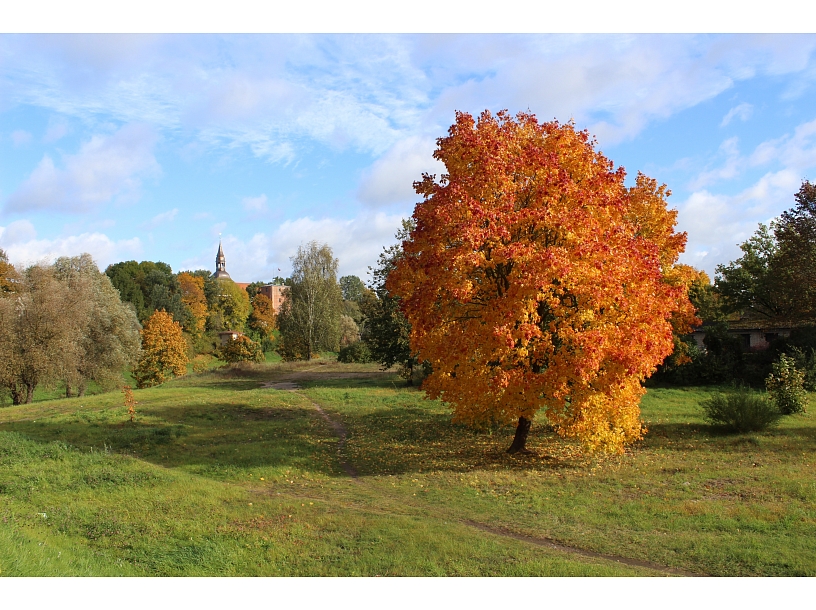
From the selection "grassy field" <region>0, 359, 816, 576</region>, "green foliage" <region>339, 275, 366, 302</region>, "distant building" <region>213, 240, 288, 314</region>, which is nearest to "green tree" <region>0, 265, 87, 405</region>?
"grassy field" <region>0, 359, 816, 576</region>

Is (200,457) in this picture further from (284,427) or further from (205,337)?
(205,337)

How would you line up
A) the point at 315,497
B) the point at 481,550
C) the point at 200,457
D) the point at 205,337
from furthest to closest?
the point at 205,337, the point at 200,457, the point at 315,497, the point at 481,550

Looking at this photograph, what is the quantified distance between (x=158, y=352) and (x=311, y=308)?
18106mm

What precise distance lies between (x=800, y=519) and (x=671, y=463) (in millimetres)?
4857

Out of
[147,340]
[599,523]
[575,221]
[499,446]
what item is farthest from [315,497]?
[147,340]

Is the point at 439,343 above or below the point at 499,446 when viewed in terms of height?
above

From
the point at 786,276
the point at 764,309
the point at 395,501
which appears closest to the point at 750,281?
the point at 764,309

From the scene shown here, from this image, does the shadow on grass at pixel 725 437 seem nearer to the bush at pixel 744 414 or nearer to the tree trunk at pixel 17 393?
the bush at pixel 744 414

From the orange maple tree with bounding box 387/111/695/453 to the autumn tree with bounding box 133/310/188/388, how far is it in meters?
32.8

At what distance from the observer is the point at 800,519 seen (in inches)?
419

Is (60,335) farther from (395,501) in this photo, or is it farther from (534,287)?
(534,287)

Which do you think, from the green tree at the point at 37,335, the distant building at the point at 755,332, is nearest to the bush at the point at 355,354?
the green tree at the point at 37,335

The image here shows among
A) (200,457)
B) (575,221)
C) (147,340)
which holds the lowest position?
(200,457)

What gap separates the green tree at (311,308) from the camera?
2329 inches
